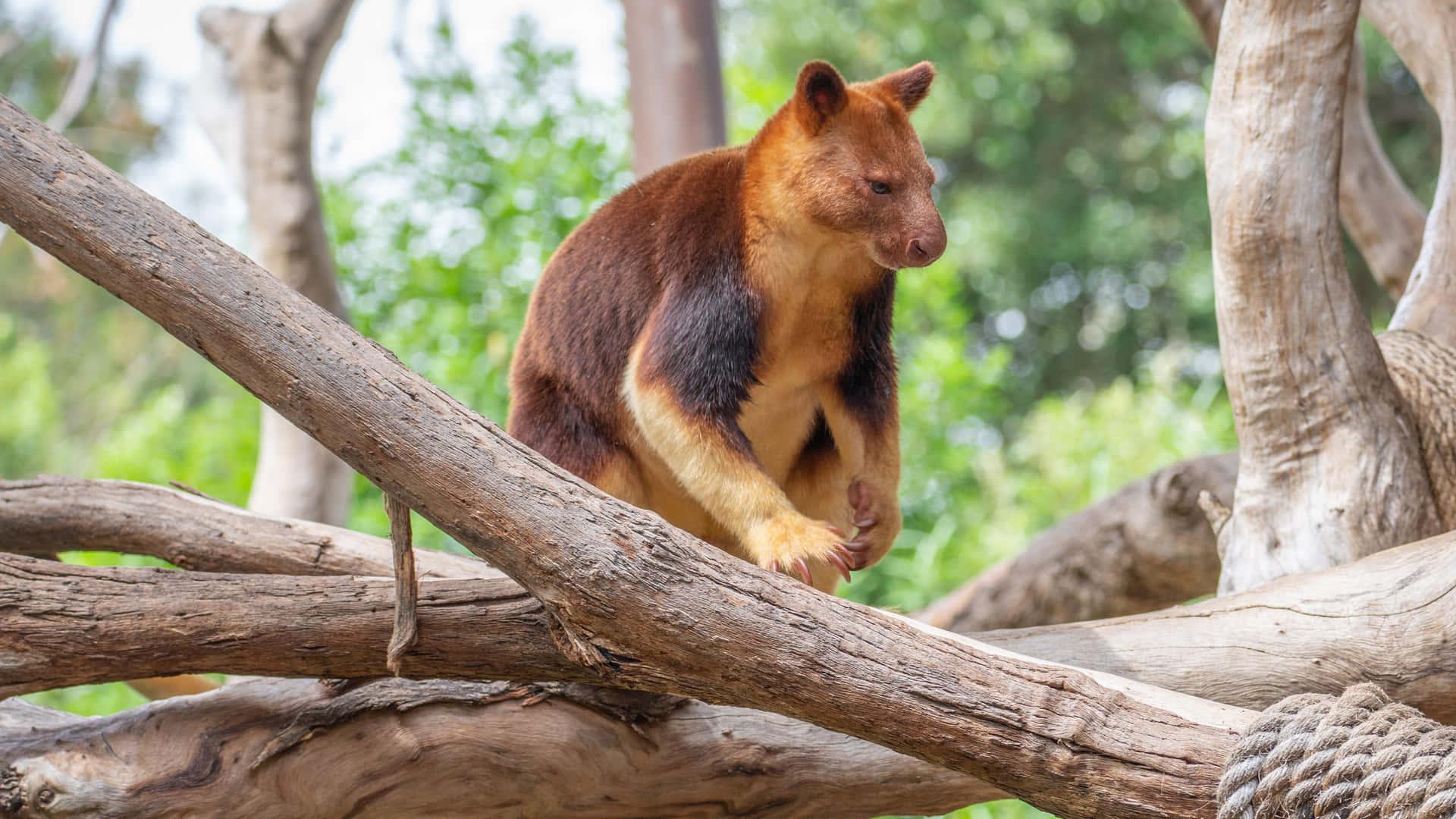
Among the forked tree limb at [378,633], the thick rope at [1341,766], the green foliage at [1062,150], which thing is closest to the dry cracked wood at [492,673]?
the forked tree limb at [378,633]

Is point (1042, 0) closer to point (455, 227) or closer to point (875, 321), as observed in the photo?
point (455, 227)

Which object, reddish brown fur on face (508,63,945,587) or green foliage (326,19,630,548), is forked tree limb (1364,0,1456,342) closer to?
reddish brown fur on face (508,63,945,587)

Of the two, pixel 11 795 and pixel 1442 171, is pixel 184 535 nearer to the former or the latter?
pixel 11 795

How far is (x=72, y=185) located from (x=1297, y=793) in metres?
1.64

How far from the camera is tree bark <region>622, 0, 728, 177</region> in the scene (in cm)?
416

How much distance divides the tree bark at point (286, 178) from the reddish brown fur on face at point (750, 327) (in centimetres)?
173

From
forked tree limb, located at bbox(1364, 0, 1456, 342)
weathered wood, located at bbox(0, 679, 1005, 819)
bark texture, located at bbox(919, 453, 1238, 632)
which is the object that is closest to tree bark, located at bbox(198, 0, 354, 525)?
weathered wood, located at bbox(0, 679, 1005, 819)

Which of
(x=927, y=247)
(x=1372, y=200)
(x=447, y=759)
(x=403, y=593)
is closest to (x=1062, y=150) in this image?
(x=1372, y=200)

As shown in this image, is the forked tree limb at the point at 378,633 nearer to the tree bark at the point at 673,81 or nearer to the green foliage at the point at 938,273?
the tree bark at the point at 673,81

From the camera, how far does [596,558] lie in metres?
1.55

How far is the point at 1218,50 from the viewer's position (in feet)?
7.94

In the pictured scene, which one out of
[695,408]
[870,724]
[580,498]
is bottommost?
[870,724]

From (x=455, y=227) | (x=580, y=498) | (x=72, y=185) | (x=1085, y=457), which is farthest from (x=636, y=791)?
(x=1085, y=457)

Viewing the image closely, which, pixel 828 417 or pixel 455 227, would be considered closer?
pixel 828 417
